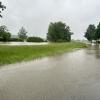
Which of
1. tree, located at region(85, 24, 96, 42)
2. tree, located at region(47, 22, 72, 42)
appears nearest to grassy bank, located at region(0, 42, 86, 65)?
tree, located at region(47, 22, 72, 42)

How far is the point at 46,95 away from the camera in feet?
23.9

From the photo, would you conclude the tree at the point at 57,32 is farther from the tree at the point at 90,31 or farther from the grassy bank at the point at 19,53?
the grassy bank at the point at 19,53

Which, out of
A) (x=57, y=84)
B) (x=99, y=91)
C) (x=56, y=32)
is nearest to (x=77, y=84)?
(x=57, y=84)

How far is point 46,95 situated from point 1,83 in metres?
2.54

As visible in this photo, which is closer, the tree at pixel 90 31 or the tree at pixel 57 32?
the tree at pixel 57 32

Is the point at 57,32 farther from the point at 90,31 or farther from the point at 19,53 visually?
the point at 19,53

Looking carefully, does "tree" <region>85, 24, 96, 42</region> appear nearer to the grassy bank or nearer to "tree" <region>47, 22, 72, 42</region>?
"tree" <region>47, 22, 72, 42</region>

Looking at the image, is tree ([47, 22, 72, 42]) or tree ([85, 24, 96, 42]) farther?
tree ([85, 24, 96, 42])

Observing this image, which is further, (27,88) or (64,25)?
(64,25)

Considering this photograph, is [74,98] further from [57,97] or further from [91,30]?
[91,30]

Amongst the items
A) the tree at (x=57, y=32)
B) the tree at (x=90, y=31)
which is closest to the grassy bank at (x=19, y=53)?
the tree at (x=57, y=32)

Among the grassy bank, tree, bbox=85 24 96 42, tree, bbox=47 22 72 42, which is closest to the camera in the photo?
the grassy bank

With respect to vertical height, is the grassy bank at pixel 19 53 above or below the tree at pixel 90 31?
below

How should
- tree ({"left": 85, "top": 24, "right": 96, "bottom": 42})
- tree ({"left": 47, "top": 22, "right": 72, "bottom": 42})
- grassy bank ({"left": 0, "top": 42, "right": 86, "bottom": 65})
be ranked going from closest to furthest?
1. grassy bank ({"left": 0, "top": 42, "right": 86, "bottom": 65})
2. tree ({"left": 47, "top": 22, "right": 72, "bottom": 42})
3. tree ({"left": 85, "top": 24, "right": 96, "bottom": 42})
